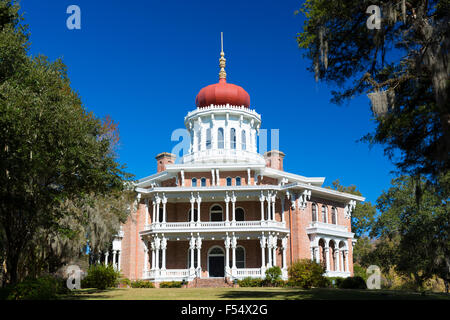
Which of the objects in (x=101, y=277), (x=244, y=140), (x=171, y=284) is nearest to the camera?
(x=101, y=277)

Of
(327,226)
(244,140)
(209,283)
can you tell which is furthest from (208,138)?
(209,283)

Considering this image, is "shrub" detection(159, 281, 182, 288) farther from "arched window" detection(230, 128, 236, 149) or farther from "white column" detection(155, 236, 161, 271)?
"arched window" detection(230, 128, 236, 149)

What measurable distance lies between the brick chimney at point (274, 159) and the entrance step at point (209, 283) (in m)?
15.1

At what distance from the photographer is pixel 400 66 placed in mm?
15117

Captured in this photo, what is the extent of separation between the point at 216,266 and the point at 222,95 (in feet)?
58.1

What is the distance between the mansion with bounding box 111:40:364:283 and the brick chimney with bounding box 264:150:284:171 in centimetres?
313

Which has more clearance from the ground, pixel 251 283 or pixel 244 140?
pixel 244 140

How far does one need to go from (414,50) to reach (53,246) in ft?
77.3

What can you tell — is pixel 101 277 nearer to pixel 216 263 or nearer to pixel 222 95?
pixel 216 263

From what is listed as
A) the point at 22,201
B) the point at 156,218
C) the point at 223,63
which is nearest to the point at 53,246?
the point at 22,201

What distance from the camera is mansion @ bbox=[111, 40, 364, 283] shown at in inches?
1523

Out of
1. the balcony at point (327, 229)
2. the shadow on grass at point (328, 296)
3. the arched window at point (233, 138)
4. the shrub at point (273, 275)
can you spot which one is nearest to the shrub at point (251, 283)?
the shrub at point (273, 275)
